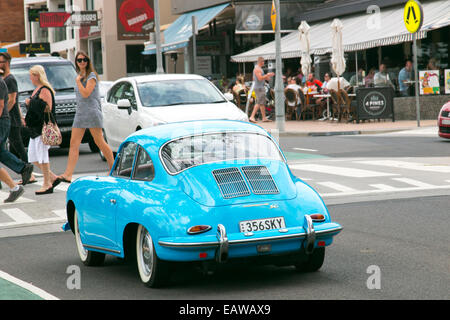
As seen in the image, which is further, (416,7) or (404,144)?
(416,7)

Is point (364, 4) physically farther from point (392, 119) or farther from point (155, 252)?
point (155, 252)

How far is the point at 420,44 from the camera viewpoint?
31.7 m

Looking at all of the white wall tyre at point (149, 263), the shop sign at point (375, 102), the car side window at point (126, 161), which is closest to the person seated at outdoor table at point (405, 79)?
the shop sign at point (375, 102)

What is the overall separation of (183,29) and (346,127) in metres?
20.0

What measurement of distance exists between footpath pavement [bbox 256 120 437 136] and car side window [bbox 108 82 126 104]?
18.4ft

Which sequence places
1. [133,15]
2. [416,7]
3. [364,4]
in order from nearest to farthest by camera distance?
[416,7]
[364,4]
[133,15]

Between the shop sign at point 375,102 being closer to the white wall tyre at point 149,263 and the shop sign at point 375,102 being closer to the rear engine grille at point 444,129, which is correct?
the rear engine grille at point 444,129

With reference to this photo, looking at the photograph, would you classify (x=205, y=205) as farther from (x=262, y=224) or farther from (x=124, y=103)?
(x=124, y=103)

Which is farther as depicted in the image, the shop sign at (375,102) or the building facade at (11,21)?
the building facade at (11,21)

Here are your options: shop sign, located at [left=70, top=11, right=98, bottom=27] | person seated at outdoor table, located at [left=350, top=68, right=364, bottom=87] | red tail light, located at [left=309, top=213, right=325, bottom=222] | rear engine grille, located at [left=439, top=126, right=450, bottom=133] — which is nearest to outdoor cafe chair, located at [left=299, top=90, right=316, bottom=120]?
person seated at outdoor table, located at [left=350, top=68, right=364, bottom=87]

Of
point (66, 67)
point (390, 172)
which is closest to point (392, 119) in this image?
point (66, 67)

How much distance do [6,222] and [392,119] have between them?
18.0 meters

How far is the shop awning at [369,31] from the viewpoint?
28172 millimetres

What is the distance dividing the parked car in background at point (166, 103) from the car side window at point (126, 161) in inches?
270
